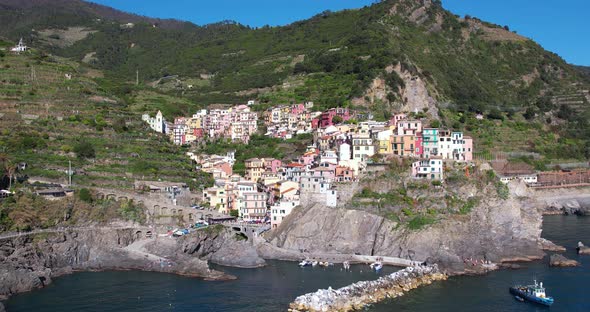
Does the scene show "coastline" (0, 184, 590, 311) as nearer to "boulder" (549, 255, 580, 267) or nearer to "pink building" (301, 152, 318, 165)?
"boulder" (549, 255, 580, 267)

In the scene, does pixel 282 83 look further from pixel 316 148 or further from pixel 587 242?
pixel 587 242

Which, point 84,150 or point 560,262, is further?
point 84,150

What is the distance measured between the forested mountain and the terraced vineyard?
1485 cm

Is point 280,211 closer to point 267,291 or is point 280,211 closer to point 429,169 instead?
point 429,169

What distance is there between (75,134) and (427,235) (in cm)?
3596

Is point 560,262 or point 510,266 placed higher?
point 560,262

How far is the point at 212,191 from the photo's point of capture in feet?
193

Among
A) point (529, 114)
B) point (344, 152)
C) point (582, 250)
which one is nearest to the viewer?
point (582, 250)

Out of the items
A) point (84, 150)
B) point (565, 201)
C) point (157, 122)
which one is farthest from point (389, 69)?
point (84, 150)

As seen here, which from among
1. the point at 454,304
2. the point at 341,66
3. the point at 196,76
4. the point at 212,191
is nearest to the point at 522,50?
the point at 341,66

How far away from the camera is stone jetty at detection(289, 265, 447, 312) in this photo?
122 feet

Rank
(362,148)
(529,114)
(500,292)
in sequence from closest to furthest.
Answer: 1. (500,292)
2. (362,148)
3. (529,114)

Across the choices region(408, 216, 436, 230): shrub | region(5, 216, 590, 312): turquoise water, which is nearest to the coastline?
region(5, 216, 590, 312): turquoise water

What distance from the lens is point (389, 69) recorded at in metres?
80.3
